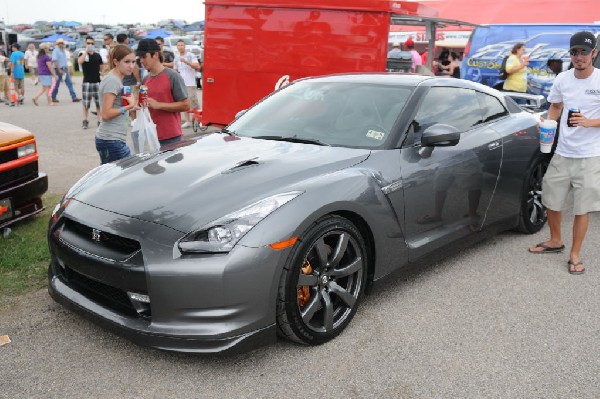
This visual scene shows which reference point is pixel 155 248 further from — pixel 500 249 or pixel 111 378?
pixel 500 249

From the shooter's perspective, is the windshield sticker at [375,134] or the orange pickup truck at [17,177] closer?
the windshield sticker at [375,134]

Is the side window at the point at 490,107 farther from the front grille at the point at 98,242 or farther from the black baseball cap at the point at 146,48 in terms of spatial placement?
the front grille at the point at 98,242

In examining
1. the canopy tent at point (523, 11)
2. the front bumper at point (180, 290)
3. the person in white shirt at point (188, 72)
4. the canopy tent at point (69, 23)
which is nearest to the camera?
the front bumper at point (180, 290)

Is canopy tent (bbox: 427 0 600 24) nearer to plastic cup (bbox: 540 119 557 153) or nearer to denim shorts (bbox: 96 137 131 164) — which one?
plastic cup (bbox: 540 119 557 153)

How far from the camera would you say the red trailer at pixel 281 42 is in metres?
8.55

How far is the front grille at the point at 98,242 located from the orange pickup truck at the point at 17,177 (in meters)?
1.80

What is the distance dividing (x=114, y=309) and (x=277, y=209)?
100cm

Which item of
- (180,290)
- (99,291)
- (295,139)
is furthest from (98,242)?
(295,139)

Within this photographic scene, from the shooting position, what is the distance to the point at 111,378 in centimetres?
288

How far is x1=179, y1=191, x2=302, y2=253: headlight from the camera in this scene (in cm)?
278

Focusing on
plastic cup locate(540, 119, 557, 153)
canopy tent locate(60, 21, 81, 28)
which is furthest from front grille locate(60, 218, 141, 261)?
canopy tent locate(60, 21, 81, 28)

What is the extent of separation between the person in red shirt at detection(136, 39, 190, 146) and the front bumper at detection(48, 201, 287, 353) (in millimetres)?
2603

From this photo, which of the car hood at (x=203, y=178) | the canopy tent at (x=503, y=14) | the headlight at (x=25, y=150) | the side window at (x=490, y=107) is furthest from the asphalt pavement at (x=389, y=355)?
the canopy tent at (x=503, y=14)

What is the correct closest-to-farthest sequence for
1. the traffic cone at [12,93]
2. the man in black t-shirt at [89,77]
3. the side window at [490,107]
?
the side window at [490,107]
the man in black t-shirt at [89,77]
the traffic cone at [12,93]
